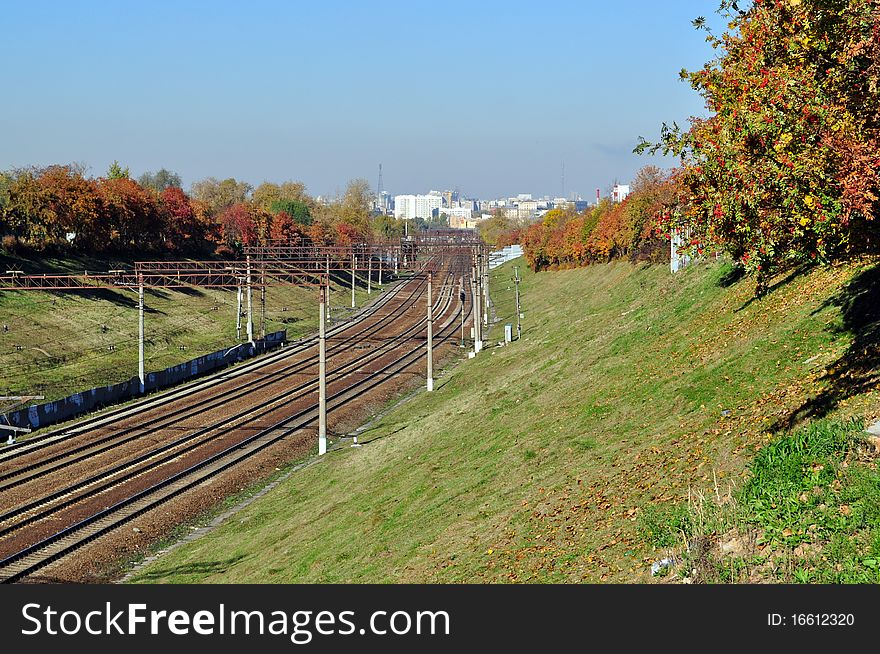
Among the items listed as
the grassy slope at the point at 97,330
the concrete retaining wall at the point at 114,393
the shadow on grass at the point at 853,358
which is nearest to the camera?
the shadow on grass at the point at 853,358

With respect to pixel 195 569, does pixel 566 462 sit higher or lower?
higher

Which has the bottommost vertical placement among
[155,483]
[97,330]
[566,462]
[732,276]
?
[155,483]

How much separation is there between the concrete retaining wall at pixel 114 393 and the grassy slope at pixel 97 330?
2.44 meters

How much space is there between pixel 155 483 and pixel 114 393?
1767cm

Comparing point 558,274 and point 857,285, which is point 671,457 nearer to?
point 857,285

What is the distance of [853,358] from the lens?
2066cm

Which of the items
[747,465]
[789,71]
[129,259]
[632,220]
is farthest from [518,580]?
[129,259]

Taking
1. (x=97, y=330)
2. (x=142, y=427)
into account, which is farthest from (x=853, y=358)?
(x=97, y=330)

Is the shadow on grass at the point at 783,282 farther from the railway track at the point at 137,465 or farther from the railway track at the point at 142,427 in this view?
the railway track at the point at 142,427

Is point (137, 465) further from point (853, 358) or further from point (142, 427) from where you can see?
point (853, 358)

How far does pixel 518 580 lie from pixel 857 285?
15399 mm

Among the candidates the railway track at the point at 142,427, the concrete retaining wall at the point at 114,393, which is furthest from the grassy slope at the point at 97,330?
the railway track at the point at 142,427

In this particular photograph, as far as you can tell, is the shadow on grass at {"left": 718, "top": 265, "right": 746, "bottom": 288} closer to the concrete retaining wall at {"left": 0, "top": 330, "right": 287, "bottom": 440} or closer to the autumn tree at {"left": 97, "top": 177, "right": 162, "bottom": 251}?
the concrete retaining wall at {"left": 0, "top": 330, "right": 287, "bottom": 440}

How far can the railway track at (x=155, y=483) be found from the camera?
89.8 ft
